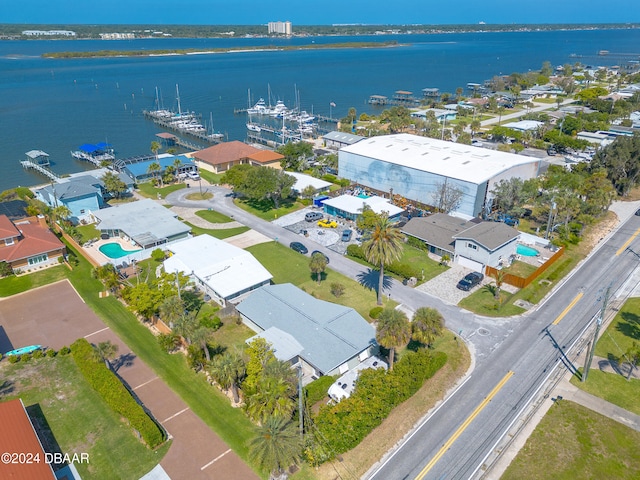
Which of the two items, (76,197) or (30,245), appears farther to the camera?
(76,197)

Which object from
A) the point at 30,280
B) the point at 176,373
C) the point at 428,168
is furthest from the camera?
the point at 428,168

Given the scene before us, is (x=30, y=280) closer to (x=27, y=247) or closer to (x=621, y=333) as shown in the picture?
(x=27, y=247)

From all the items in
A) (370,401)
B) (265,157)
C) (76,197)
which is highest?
(265,157)

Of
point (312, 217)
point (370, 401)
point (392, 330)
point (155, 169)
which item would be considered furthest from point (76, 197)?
point (370, 401)

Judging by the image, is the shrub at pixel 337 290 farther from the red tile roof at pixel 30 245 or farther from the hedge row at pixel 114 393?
the red tile roof at pixel 30 245

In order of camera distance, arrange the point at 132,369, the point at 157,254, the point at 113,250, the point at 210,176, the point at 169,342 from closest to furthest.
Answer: the point at 132,369 < the point at 169,342 < the point at 157,254 < the point at 113,250 < the point at 210,176
